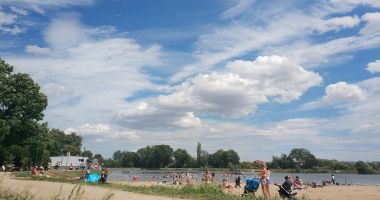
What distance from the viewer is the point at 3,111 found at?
146ft

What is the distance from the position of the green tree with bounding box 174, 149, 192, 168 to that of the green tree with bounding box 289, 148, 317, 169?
32605 millimetres

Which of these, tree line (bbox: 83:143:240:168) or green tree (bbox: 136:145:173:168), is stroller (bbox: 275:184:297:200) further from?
green tree (bbox: 136:145:173:168)

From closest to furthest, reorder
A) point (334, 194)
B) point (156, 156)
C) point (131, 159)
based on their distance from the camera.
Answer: point (334, 194) → point (156, 156) → point (131, 159)

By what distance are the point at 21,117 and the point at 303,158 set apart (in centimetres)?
10129

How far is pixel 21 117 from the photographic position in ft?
148

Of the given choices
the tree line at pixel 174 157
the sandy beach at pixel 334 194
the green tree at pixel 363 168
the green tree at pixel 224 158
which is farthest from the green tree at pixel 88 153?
the sandy beach at pixel 334 194

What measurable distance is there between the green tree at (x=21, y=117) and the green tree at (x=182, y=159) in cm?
9282

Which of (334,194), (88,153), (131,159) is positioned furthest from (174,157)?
(334,194)

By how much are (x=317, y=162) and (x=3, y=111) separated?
103953mm

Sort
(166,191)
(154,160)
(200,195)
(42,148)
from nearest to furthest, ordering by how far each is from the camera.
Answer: (200,195), (166,191), (42,148), (154,160)

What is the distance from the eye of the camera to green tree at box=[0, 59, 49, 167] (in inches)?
1704

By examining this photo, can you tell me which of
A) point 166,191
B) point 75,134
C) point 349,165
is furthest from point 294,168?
point 166,191

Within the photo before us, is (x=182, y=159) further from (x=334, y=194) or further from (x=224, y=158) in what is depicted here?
(x=334, y=194)

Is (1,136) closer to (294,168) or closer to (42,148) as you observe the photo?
(42,148)
